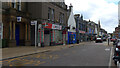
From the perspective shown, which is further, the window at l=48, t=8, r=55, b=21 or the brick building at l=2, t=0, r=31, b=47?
the window at l=48, t=8, r=55, b=21

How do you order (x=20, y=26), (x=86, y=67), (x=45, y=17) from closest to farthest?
(x=86, y=67), (x=20, y=26), (x=45, y=17)

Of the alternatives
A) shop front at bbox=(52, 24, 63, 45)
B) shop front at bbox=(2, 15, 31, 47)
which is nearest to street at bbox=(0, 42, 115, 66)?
shop front at bbox=(2, 15, 31, 47)

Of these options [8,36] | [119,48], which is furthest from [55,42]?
[119,48]

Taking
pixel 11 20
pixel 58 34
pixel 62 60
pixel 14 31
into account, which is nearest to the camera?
pixel 62 60

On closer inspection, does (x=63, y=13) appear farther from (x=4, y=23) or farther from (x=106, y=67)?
(x=106, y=67)

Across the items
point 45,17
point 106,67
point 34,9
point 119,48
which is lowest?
point 106,67

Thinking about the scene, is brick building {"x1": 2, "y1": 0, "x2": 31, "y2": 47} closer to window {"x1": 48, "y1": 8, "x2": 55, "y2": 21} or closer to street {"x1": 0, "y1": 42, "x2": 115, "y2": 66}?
window {"x1": 48, "y1": 8, "x2": 55, "y2": 21}

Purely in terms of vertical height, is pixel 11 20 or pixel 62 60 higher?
pixel 11 20

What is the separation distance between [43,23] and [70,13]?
14.9m

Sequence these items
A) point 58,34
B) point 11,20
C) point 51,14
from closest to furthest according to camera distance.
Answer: point 11,20 < point 51,14 < point 58,34

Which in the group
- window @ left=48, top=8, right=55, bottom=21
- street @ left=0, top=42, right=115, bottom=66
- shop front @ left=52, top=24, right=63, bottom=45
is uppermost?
window @ left=48, top=8, right=55, bottom=21

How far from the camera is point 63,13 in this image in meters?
28.3

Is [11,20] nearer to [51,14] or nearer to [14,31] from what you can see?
[14,31]

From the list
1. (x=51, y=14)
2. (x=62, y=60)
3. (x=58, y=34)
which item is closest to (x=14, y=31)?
(x=51, y=14)
